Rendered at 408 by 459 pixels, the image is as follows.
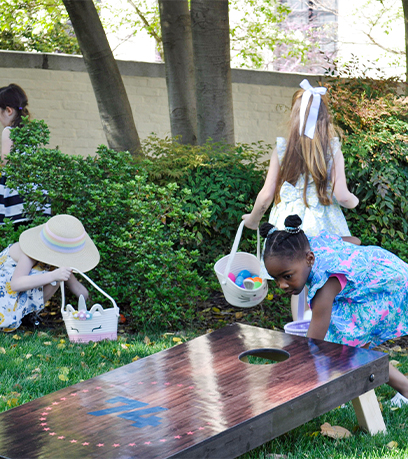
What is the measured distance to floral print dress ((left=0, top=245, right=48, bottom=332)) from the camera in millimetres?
4449

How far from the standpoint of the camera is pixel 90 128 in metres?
9.57

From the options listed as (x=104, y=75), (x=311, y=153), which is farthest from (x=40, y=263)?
(x=104, y=75)

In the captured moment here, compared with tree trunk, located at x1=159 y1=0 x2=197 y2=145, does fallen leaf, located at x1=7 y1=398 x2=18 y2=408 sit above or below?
below

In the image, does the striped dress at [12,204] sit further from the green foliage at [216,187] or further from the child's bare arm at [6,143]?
the green foliage at [216,187]

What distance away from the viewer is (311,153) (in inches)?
155

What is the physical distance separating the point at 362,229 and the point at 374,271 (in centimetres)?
197

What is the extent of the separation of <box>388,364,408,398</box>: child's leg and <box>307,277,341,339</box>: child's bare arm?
0.44 meters

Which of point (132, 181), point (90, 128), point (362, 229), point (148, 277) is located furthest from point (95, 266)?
point (90, 128)

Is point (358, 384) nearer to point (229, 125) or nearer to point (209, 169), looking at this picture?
point (209, 169)

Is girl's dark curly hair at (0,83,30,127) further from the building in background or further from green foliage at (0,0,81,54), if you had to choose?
the building in background

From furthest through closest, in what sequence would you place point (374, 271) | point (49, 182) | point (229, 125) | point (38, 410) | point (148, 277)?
point (229, 125) → point (49, 182) → point (148, 277) → point (374, 271) → point (38, 410)

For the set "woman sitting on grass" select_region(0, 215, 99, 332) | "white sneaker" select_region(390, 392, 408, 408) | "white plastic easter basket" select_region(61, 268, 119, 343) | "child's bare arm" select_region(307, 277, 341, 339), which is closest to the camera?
"child's bare arm" select_region(307, 277, 341, 339)

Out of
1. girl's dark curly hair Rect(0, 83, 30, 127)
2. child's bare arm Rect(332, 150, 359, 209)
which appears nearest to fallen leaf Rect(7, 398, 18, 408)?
child's bare arm Rect(332, 150, 359, 209)

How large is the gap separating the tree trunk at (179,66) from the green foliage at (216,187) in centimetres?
172
